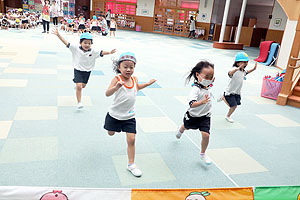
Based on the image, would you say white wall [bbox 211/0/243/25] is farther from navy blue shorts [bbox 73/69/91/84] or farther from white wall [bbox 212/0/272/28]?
navy blue shorts [bbox 73/69/91/84]

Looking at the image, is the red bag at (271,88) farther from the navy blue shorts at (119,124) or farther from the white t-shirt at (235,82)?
the navy blue shorts at (119,124)

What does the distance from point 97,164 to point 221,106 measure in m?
3.03

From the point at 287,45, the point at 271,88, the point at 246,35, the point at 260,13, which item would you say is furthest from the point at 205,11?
the point at 271,88

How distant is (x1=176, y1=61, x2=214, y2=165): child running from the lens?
8.73 feet

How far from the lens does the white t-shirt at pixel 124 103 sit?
2523 millimetres

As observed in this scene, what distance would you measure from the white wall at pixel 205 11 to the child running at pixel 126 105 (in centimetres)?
2030

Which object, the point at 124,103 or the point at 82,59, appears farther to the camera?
the point at 82,59

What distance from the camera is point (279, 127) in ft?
13.7

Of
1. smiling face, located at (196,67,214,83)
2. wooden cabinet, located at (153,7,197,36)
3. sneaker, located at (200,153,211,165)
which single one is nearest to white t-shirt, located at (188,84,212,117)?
smiling face, located at (196,67,214,83)

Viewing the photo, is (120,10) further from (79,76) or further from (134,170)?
(134,170)

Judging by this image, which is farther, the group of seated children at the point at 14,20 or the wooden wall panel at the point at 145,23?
the wooden wall panel at the point at 145,23

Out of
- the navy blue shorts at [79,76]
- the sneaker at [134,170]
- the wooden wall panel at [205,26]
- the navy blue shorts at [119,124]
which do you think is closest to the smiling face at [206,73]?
the navy blue shorts at [119,124]

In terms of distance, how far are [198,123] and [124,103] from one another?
881 mm

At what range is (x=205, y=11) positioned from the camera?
21.2 metres
